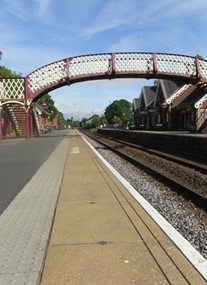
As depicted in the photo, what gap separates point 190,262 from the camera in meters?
4.31

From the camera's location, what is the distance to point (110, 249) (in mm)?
4719

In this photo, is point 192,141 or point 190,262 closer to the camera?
point 190,262

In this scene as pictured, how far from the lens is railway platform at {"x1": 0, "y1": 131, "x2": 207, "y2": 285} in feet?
12.9

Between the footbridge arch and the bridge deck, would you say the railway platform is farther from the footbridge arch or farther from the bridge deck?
the footbridge arch

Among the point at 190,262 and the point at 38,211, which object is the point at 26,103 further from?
the point at 190,262

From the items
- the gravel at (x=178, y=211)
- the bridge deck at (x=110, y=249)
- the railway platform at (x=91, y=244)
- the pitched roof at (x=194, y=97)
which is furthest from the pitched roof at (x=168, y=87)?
the bridge deck at (x=110, y=249)

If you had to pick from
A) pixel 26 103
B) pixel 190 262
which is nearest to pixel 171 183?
pixel 190 262

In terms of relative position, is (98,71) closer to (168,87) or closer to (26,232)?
(168,87)

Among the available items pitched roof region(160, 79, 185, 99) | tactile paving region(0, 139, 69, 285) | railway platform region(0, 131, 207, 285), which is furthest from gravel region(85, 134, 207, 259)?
pitched roof region(160, 79, 185, 99)

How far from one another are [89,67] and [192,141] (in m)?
23.9

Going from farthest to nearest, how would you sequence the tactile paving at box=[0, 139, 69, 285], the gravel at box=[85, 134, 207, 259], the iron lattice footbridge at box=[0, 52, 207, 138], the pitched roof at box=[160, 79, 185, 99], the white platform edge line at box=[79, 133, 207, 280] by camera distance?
1. the pitched roof at box=[160, 79, 185, 99]
2. the iron lattice footbridge at box=[0, 52, 207, 138]
3. the gravel at box=[85, 134, 207, 259]
4. the white platform edge line at box=[79, 133, 207, 280]
5. the tactile paving at box=[0, 139, 69, 285]

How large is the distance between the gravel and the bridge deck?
0.53 m

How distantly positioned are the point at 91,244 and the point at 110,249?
→ 1.00 feet

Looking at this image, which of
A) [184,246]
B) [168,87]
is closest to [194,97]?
[168,87]
